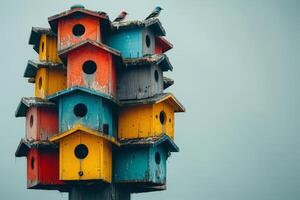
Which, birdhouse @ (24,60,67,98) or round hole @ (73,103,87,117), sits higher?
birdhouse @ (24,60,67,98)

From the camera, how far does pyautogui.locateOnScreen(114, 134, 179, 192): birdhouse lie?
31984 mm

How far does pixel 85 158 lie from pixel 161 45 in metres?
5.82

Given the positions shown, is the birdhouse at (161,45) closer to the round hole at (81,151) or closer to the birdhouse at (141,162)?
the birdhouse at (141,162)

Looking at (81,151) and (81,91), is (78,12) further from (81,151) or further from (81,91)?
(81,151)

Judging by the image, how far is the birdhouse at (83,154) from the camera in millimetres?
31203

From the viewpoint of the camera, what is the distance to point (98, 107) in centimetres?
3177

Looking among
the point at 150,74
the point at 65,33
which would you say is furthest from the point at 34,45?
the point at 150,74

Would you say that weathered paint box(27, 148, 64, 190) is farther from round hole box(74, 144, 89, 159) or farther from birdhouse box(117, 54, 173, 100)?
birdhouse box(117, 54, 173, 100)

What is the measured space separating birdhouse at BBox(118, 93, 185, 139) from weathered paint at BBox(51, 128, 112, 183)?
1.14m

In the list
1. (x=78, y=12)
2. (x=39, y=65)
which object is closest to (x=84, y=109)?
(x=39, y=65)

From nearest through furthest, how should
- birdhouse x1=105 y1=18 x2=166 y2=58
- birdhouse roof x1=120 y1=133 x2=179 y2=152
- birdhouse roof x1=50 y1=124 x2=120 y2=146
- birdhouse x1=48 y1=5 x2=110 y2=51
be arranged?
birdhouse roof x1=50 y1=124 x2=120 y2=146
birdhouse roof x1=120 y1=133 x2=179 y2=152
birdhouse x1=48 y1=5 x2=110 y2=51
birdhouse x1=105 y1=18 x2=166 y2=58

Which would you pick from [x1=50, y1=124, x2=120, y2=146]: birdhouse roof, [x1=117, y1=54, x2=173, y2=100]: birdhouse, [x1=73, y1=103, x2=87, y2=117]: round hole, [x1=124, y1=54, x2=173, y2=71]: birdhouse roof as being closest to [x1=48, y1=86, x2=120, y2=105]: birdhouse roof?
[x1=73, y1=103, x2=87, y2=117]: round hole

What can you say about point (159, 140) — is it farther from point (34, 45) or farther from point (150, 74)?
point (34, 45)

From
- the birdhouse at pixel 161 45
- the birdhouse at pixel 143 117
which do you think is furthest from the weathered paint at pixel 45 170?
the birdhouse at pixel 161 45
